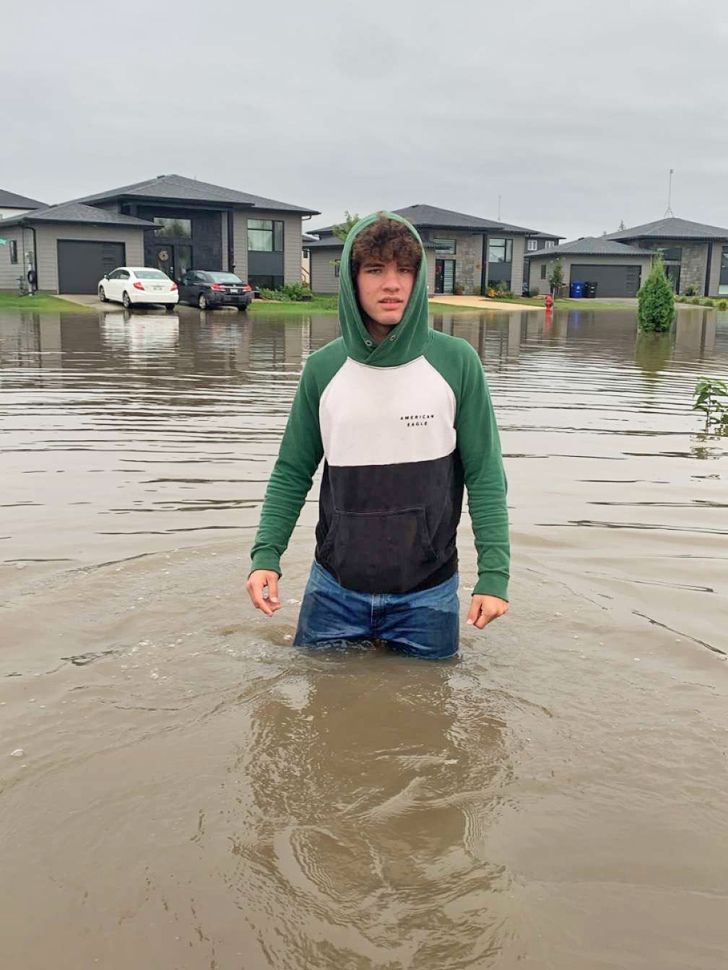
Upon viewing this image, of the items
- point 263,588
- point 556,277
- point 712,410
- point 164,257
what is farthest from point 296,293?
point 263,588

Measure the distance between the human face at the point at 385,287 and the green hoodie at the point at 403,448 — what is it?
0.12 feet

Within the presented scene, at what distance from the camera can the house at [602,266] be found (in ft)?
210

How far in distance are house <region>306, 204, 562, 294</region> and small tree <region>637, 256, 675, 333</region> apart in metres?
30.0

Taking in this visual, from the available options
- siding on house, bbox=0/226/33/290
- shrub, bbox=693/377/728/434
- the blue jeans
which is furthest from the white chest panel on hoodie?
siding on house, bbox=0/226/33/290

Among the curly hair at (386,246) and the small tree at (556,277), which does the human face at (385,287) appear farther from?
the small tree at (556,277)

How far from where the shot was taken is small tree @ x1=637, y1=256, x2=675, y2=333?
25.9m

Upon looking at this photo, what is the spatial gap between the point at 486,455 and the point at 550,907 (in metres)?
1.57

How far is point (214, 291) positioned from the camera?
3500 cm

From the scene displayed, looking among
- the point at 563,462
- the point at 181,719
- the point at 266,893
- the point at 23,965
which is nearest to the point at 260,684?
the point at 181,719

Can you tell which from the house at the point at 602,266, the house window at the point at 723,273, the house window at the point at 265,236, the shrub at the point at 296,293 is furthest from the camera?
the house window at the point at 723,273

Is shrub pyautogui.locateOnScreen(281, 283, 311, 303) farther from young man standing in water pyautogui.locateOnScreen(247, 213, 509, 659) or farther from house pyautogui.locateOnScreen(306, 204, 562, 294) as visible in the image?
young man standing in water pyautogui.locateOnScreen(247, 213, 509, 659)

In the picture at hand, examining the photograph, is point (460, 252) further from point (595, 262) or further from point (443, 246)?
point (595, 262)

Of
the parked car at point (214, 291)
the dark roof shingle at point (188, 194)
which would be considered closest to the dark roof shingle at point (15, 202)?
the dark roof shingle at point (188, 194)

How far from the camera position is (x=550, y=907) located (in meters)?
2.21
